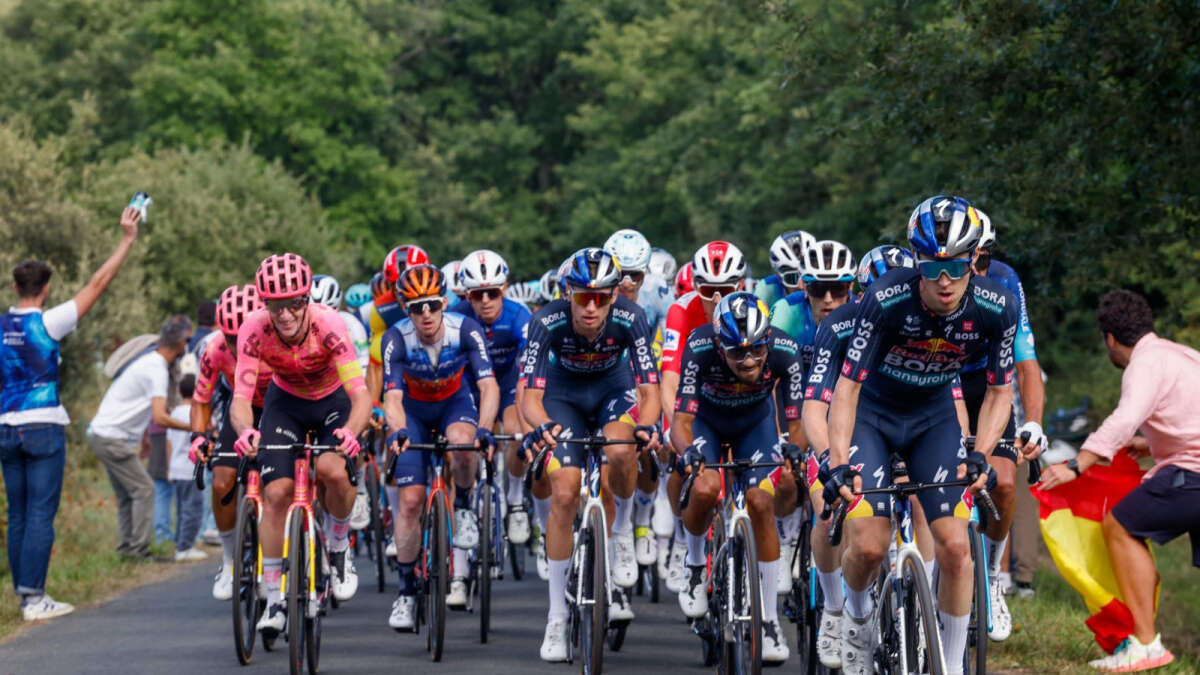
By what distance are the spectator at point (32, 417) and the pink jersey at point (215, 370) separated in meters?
1.26

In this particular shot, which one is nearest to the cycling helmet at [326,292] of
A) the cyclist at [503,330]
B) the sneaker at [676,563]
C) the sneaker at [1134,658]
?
the cyclist at [503,330]

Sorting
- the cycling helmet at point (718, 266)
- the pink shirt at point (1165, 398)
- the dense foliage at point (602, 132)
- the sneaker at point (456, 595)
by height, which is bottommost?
the sneaker at point (456, 595)

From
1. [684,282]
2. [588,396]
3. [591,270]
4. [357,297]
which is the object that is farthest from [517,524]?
[357,297]

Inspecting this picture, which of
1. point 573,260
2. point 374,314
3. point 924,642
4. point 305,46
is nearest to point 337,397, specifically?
point 573,260

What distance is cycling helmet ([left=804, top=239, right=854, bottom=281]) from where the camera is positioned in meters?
10.3

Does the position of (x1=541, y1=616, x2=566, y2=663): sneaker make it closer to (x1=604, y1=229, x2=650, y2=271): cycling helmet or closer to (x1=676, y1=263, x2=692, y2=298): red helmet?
(x1=604, y1=229, x2=650, y2=271): cycling helmet

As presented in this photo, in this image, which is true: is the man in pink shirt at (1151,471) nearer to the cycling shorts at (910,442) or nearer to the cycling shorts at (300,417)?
the cycling shorts at (910,442)

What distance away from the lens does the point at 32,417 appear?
1238 centimetres

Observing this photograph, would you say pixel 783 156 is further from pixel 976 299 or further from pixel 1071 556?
pixel 976 299

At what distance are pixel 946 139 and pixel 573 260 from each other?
8626 millimetres

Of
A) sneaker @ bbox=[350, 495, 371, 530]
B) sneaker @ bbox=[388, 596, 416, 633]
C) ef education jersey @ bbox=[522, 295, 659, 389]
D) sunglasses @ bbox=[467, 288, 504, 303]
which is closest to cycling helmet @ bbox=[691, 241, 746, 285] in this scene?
ef education jersey @ bbox=[522, 295, 659, 389]

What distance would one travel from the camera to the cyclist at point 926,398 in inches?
287

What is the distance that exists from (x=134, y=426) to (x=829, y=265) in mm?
8238

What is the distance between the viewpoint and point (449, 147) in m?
63.4
